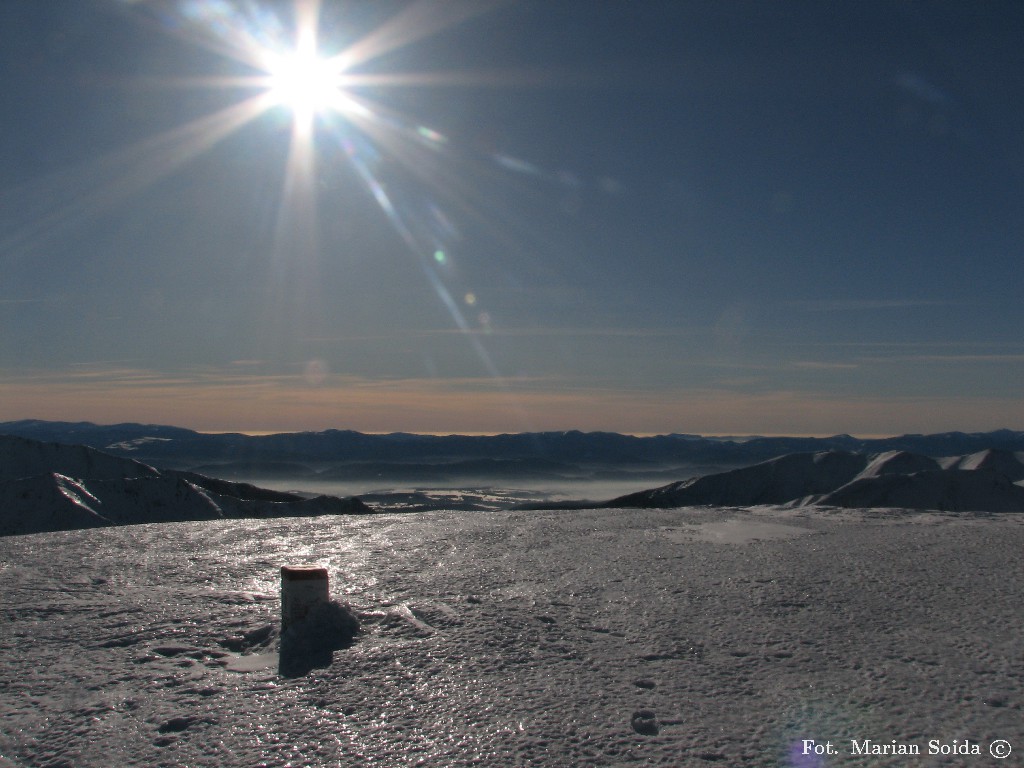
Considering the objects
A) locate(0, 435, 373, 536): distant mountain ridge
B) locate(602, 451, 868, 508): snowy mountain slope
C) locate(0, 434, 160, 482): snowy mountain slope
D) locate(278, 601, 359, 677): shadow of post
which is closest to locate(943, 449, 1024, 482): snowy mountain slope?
locate(602, 451, 868, 508): snowy mountain slope

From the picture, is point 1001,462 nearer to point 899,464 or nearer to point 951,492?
point 899,464

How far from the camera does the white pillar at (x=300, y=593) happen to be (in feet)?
16.8

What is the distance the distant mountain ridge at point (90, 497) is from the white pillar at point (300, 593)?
16.6 m

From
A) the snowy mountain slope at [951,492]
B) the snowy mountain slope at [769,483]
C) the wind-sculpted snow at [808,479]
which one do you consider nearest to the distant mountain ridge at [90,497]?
the snowy mountain slope at [951,492]

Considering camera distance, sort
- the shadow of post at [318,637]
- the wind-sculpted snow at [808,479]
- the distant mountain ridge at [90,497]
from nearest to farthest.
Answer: the shadow of post at [318,637]
the distant mountain ridge at [90,497]
the wind-sculpted snow at [808,479]

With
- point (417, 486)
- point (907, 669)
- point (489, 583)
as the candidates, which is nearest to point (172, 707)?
point (489, 583)

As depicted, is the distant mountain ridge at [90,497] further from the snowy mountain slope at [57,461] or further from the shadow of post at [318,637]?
the shadow of post at [318,637]

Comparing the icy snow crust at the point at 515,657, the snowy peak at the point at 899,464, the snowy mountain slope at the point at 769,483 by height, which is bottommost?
the snowy mountain slope at the point at 769,483

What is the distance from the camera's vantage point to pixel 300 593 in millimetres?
5129

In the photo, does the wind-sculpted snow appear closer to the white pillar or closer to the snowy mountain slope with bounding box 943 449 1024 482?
the snowy mountain slope with bounding box 943 449 1024 482

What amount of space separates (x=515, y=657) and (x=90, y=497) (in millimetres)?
21774

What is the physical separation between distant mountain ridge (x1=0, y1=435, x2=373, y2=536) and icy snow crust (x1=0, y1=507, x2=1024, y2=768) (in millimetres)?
13556

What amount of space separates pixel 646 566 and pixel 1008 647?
3.55 meters

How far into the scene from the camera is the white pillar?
511 cm
